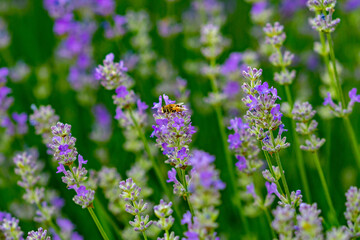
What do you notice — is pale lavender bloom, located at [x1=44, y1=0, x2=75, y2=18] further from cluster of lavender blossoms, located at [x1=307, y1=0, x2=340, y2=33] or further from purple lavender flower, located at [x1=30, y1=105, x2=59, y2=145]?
cluster of lavender blossoms, located at [x1=307, y1=0, x2=340, y2=33]

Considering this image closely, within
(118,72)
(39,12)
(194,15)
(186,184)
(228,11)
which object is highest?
(39,12)

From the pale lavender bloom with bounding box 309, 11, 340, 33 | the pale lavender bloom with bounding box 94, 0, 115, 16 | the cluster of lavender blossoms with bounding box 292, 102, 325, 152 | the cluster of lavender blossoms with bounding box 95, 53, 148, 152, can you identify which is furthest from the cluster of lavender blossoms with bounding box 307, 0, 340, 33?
the pale lavender bloom with bounding box 94, 0, 115, 16

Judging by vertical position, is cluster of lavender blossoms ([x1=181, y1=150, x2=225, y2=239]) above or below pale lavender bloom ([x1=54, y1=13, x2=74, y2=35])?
below

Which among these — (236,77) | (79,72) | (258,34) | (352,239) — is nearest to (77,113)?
(79,72)

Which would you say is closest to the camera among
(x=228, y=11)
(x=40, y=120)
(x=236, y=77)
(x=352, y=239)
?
(x=352, y=239)

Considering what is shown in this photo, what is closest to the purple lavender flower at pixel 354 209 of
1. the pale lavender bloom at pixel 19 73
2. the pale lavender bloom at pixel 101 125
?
the pale lavender bloom at pixel 101 125

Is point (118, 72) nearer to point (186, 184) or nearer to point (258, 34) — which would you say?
point (186, 184)

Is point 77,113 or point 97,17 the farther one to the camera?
point 97,17

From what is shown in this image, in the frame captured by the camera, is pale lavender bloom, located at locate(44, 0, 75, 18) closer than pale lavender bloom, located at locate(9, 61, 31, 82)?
Yes
